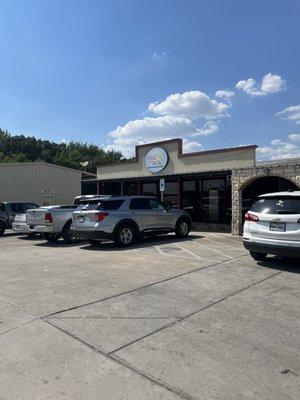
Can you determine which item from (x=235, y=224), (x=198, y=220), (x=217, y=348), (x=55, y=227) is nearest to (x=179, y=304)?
(x=217, y=348)

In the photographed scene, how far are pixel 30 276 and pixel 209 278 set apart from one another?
3811mm

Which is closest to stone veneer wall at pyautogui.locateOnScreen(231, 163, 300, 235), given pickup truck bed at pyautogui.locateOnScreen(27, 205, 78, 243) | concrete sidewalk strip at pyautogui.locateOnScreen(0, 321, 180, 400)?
pickup truck bed at pyautogui.locateOnScreen(27, 205, 78, 243)

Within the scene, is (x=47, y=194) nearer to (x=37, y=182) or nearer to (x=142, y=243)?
(x=37, y=182)

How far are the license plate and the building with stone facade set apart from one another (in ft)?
21.7

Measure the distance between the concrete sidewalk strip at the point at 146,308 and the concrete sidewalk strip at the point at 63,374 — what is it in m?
0.37

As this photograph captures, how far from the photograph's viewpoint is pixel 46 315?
6094mm

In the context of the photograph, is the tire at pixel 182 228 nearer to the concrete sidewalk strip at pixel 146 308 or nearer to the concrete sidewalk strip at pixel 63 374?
the concrete sidewalk strip at pixel 146 308

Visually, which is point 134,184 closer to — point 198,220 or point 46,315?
point 198,220

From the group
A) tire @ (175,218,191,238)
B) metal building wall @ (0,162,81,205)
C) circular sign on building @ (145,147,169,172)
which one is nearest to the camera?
tire @ (175,218,191,238)

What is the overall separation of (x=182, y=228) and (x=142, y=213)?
7.52ft

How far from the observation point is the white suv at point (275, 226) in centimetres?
912

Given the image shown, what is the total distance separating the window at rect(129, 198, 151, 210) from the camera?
47.6ft

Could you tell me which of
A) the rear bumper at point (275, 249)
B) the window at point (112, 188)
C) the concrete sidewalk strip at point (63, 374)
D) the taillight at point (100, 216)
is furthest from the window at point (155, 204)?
the window at point (112, 188)

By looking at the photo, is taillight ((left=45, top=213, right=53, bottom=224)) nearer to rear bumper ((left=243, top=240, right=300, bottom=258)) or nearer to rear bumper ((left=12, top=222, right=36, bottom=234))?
rear bumper ((left=12, top=222, right=36, bottom=234))
